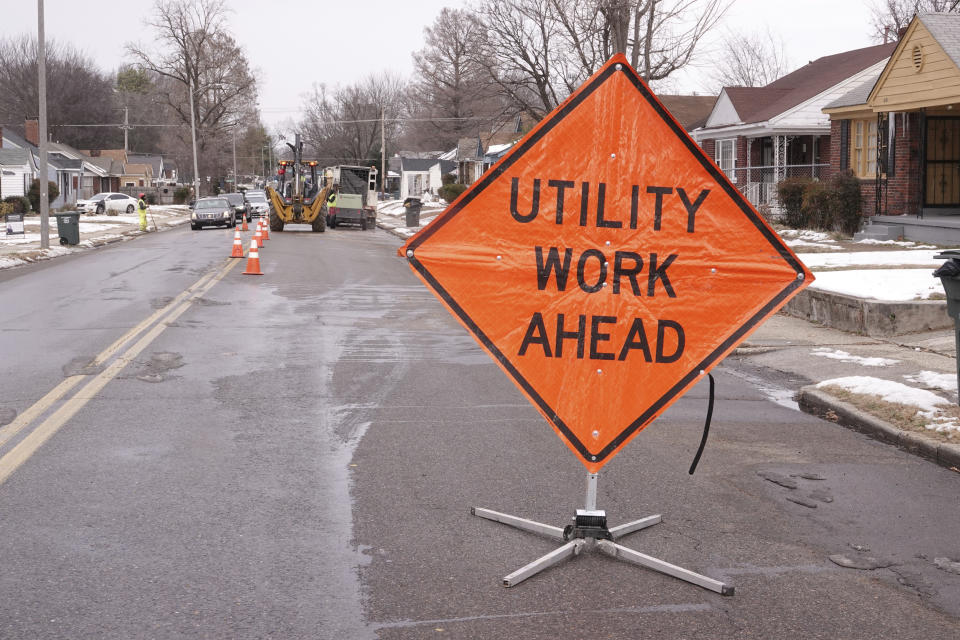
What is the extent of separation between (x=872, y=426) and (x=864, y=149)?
22.2m

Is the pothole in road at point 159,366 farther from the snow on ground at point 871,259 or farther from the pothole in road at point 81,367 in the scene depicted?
the snow on ground at point 871,259

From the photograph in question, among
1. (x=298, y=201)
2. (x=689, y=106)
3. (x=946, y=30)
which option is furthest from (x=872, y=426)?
(x=689, y=106)

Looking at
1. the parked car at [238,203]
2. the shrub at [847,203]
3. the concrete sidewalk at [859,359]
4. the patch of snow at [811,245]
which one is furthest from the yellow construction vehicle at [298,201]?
the concrete sidewalk at [859,359]

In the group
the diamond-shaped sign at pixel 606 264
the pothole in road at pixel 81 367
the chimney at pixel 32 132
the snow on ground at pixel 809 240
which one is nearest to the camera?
the diamond-shaped sign at pixel 606 264

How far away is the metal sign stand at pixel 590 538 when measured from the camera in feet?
15.6

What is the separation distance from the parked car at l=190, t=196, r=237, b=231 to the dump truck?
4881 millimetres

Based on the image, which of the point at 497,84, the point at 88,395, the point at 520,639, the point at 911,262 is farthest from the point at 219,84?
the point at 520,639

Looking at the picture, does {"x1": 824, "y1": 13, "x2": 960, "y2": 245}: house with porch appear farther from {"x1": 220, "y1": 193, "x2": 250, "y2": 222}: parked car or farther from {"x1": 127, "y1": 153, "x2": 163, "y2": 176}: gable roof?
{"x1": 127, "y1": 153, "x2": 163, "y2": 176}: gable roof

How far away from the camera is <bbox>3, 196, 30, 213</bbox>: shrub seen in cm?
5192

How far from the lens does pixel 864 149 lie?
28.3m

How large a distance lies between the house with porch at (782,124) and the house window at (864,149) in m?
3.20

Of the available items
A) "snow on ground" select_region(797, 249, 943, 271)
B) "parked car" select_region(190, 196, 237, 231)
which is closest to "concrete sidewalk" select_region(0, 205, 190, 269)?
"parked car" select_region(190, 196, 237, 231)

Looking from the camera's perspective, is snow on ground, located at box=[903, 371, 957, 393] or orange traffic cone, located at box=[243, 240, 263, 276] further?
orange traffic cone, located at box=[243, 240, 263, 276]

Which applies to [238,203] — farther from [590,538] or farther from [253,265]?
[590,538]
